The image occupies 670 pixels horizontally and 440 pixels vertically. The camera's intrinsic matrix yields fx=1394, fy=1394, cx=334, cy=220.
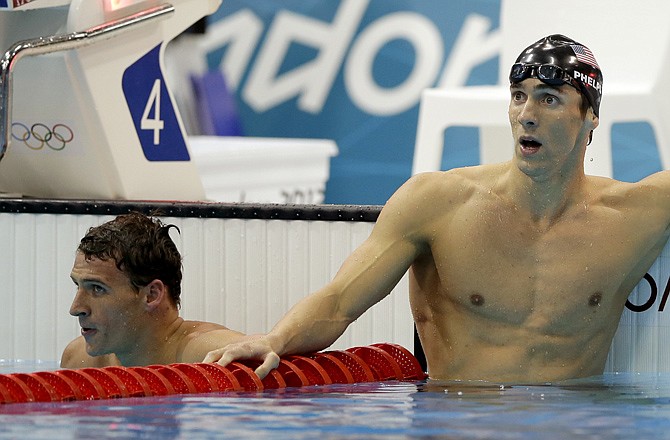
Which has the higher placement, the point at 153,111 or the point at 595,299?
the point at 153,111

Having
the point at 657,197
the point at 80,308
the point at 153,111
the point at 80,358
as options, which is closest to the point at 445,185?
the point at 657,197

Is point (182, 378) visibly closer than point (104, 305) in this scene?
Yes

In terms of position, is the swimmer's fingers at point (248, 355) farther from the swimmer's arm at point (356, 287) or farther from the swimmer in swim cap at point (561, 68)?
the swimmer in swim cap at point (561, 68)

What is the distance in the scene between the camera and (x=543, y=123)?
304 cm

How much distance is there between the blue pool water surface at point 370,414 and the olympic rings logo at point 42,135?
1.53m

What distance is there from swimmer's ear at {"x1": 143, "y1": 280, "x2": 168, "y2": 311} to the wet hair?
0.01 metres

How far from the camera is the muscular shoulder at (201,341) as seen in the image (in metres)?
3.28

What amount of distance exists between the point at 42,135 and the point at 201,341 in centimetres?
122

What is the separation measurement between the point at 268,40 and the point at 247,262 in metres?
4.06

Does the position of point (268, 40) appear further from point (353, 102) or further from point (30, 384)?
point (30, 384)

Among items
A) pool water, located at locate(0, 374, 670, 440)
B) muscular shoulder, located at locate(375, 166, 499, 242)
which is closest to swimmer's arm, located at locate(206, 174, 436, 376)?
muscular shoulder, located at locate(375, 166, 499, 242)

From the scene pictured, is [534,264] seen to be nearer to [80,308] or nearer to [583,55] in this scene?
[583,55]

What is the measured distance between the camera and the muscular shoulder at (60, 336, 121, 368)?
11.5ft

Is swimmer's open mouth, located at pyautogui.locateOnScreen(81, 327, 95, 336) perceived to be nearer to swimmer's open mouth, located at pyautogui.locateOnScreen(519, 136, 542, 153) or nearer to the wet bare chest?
the wet bare chest
